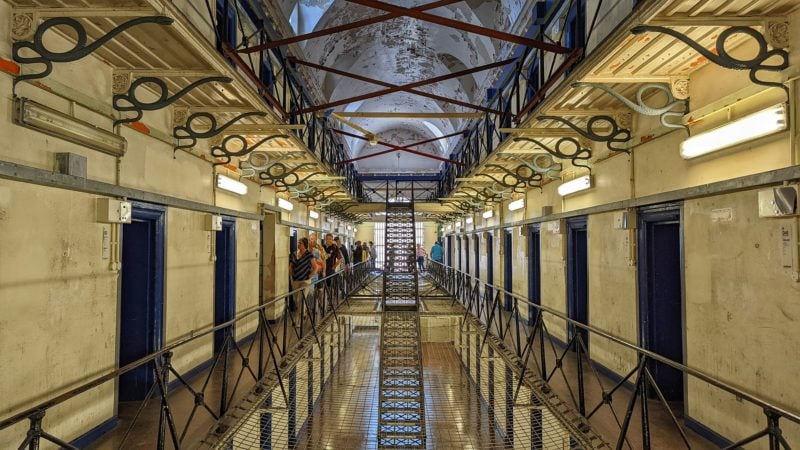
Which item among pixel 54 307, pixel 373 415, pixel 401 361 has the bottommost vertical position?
pixel 373 415

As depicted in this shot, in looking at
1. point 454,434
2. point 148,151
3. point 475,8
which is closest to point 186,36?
point 148,151

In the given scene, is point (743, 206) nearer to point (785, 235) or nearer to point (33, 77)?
point (785, 235)

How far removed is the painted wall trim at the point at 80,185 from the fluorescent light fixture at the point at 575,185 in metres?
3.72

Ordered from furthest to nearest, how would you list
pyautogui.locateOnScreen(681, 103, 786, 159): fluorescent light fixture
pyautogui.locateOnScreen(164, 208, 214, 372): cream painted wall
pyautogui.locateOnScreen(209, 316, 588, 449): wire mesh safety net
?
pyautogui.locateOnScreen(209, 316, 588, 449): wire mesh safety net
pyautogui.locateOnScreen(164, 208, 214, 372): cream painted wall
pyautogui.locateOnScreen(681, 103, 786, 159): fluorescent light fixture

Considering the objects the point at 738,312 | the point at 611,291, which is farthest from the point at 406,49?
the point at 738,312

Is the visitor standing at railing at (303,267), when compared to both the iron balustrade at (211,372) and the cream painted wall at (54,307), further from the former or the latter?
the cream painted wall at (54,307)

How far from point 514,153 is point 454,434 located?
312 cm

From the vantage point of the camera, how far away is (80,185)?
2436mm

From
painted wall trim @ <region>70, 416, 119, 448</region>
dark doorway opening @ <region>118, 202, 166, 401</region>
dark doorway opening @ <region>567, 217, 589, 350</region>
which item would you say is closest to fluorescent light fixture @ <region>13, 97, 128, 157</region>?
dark doorway opening @ <region>118, 202, 166, 401</region>

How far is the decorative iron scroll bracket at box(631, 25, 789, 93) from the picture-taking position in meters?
1.93

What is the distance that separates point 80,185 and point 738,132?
11.8ft

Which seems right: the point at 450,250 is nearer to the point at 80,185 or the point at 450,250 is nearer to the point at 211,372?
the point at 211,372

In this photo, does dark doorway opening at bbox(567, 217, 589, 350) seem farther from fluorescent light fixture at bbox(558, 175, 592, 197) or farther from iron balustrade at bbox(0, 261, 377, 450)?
iron balustrade at bbox(0, 261, 377, 450)

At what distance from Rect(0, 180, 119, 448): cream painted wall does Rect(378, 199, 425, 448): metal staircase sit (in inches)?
88.4
